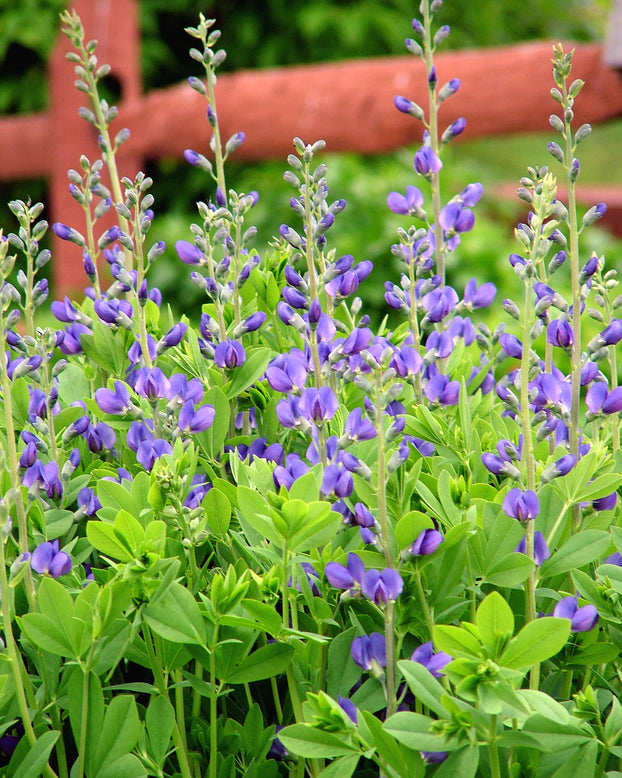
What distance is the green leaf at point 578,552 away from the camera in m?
1.04

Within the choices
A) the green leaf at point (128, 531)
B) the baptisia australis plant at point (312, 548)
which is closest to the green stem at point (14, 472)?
the baptisia australis plant at point (312, 548)

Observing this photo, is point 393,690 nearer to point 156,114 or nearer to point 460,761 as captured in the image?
point 460,761

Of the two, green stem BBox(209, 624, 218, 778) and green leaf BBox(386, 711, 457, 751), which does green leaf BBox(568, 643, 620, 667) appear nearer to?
green leaf BBox(386, 711, 457, 751)

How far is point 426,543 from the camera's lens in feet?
3.21

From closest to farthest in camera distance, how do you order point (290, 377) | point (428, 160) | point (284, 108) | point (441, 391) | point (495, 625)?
point (495, 625), point (290, 377), point (441, 391), point (428, 160), point (284, 108)

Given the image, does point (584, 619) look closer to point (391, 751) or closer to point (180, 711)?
point (391, 751)

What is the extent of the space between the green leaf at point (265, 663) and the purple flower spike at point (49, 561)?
0.24m

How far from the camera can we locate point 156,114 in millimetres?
5223

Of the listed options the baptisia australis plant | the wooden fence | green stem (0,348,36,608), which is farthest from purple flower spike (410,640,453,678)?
the wooden fence

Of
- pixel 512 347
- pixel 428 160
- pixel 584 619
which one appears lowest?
pixel 584 619

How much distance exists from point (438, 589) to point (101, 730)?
1.26 ft

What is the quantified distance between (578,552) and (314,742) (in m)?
0.36

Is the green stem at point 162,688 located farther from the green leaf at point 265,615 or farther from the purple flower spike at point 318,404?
the purple flower spike at point 318,404

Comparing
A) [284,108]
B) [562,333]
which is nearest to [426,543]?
[562,333]
